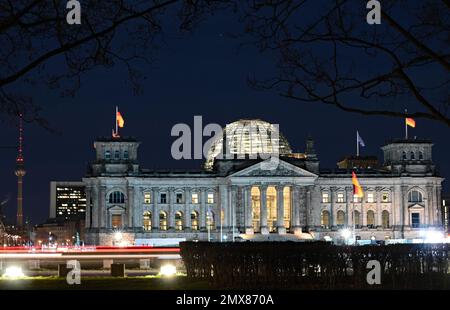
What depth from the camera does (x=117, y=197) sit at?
16412 centimetres

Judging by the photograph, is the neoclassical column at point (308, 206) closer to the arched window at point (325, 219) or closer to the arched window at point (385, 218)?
the arched window at point (325, 219)

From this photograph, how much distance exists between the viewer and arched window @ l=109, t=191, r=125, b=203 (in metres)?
164

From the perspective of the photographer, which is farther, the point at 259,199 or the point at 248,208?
the point at 259,199

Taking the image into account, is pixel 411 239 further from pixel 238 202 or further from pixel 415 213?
pixel 238 202

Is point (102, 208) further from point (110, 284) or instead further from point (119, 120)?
point (110, 284)

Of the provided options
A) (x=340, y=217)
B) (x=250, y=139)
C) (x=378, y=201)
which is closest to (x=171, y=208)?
(x=250, y=139)

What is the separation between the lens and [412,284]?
154 ft

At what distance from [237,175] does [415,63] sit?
13185 cm

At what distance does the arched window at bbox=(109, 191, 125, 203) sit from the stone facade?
0.21 metres

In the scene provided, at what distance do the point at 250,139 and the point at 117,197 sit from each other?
31.5m

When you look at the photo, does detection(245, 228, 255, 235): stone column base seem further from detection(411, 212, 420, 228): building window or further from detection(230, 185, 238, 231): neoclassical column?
detection(411, 212, 420, 228): building window

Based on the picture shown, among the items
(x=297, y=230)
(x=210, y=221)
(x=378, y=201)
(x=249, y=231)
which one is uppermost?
(x=378, y=201)

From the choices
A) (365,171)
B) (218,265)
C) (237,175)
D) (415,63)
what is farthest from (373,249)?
(365,171)
